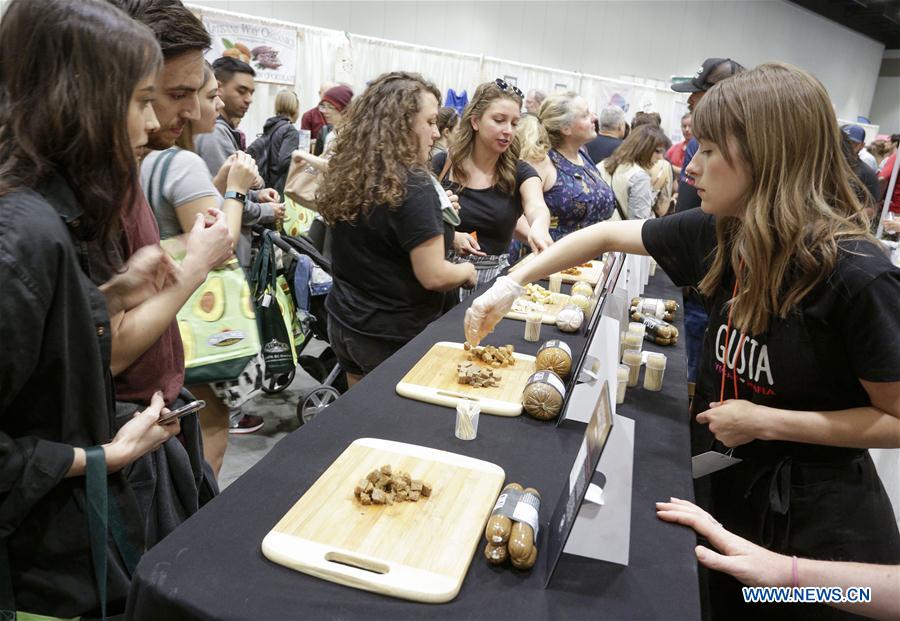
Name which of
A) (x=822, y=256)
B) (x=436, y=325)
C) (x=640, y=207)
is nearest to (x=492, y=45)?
(x=640, y=207)

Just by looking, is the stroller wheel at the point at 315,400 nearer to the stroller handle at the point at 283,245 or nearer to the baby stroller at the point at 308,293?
the baby stroller at the point at 308,293

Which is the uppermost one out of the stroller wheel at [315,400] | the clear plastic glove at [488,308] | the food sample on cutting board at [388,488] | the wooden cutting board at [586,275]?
the clear plastic glove at [488,308]

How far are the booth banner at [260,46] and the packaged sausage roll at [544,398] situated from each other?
597 centimetres

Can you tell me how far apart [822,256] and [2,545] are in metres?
1.58

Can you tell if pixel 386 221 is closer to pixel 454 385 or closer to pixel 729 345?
pixel 454 385

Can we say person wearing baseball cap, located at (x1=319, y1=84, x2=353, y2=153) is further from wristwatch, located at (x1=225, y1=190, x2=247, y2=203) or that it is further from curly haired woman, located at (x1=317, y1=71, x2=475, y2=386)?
wristwatch, located at (x1=225, y1=190, x2=247, y2=203)

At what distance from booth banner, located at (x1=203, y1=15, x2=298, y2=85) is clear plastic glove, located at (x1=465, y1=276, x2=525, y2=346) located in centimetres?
559

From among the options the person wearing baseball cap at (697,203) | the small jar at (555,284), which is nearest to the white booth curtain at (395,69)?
the person wearing baseball cap at (697,203)

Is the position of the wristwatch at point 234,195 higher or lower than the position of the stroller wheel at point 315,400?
higher

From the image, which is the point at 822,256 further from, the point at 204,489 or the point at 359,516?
the point at 204,489

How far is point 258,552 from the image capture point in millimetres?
1024

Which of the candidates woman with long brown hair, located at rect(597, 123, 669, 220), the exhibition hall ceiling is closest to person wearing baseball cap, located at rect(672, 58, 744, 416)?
woman with long brown hair, located at rect(597, 123, 669, 220)

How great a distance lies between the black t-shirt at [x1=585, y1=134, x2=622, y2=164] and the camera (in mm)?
5617

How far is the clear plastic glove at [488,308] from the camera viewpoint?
1.82m
